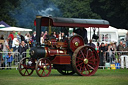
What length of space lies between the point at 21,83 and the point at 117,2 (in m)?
48.5

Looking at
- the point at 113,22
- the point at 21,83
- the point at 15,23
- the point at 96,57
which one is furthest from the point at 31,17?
the point at 21,83

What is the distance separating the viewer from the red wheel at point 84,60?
737 inches

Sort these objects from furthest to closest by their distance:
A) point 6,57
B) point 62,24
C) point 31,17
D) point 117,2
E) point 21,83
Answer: point 117,2, point 31,17, point 6,57, point 62,24, point 21,83

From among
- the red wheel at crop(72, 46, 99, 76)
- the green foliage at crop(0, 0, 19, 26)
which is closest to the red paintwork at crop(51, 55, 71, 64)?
the red wheel at crop(72, 46, 99, 76)

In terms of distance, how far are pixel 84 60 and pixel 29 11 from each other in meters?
29.0

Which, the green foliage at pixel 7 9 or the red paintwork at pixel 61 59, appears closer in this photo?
the red paintwork at pixel 61 59

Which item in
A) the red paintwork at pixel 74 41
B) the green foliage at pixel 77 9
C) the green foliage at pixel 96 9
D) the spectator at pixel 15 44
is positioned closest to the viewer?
the red paintwork at pixel 74 41

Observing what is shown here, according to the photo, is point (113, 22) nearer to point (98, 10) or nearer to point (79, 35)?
point (98, 10)

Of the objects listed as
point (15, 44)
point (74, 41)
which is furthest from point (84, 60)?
point (15, 44)

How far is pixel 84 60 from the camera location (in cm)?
1908

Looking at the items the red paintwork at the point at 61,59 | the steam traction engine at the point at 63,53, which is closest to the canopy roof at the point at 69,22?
the steam traction engine at the point at 63,53

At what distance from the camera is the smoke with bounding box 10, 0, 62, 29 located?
153 feet

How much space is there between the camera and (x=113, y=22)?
62.8m

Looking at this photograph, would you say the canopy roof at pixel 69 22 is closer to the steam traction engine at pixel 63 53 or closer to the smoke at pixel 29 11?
the steam traction engine at pixel 63 53
